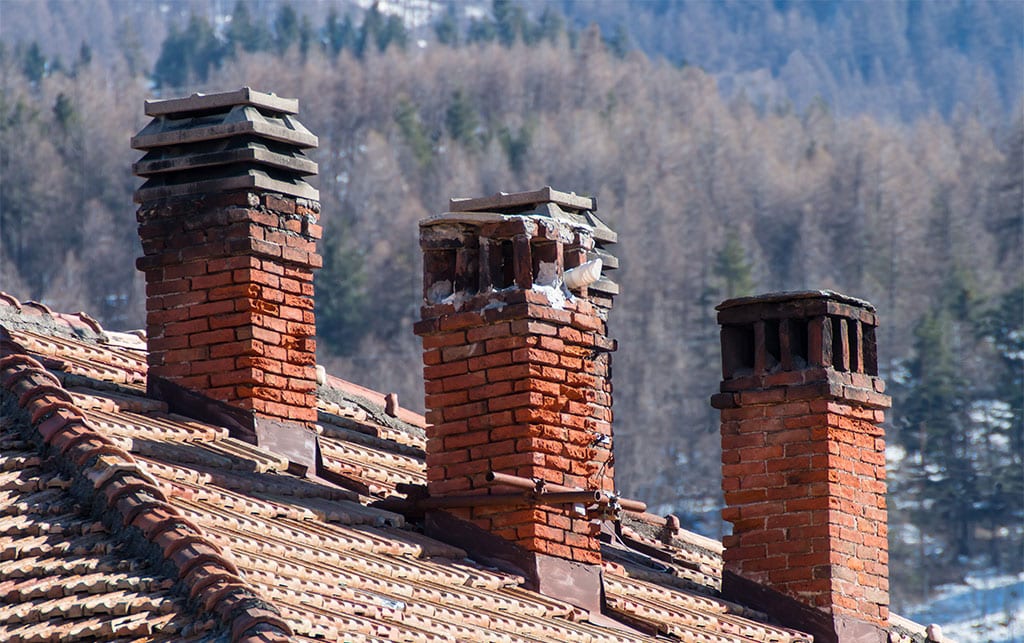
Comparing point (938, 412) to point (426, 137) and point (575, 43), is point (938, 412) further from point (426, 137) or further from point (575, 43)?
point (575, 43)

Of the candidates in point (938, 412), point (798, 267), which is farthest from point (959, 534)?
point (798, 267)

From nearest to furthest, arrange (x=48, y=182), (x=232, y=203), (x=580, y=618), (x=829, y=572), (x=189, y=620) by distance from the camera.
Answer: (x=189, y=620) < (x=580, y=618) < (x=232, y=203) < (x=829, y=572) < (x=48, y=182)

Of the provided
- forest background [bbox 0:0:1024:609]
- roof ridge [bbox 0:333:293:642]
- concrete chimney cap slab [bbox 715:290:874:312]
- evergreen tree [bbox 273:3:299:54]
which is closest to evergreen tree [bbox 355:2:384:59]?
forest background [bbox 0:0:1024:609]

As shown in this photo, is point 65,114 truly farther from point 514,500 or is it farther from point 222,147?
point 514,500

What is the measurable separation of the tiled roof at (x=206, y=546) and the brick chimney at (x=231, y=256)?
325mm

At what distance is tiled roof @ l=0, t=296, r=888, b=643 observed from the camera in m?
7.85

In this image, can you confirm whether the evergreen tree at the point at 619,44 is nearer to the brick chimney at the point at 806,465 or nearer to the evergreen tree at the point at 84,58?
the evergreen tree at the point at 84,58

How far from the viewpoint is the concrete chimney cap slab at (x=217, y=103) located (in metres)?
11.3

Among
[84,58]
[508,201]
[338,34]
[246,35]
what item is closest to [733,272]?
[84,58]

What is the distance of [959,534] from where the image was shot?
82875mm

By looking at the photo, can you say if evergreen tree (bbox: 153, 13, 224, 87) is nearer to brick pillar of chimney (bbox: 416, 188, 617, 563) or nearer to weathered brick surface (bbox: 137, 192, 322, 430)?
weathered brick surface (bbox: 137, 192, 322, 430)

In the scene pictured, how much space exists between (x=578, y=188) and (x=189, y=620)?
4159 inches

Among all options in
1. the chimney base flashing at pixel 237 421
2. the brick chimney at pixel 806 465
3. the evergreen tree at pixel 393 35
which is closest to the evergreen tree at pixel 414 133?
the evergreen tree at pixel 393 35

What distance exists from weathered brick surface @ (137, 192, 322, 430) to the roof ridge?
48.9 inches
